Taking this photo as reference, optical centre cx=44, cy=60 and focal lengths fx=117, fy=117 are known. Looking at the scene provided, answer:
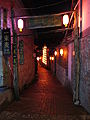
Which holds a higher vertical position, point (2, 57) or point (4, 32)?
point (4, 32)

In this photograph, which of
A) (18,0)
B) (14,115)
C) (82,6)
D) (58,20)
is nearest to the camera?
(14,115)

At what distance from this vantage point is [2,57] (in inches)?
293

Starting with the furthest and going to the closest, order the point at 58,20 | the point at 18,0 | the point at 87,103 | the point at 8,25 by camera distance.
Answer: the point at 18,0 < the point at 58,20 < the point at 8,25 < the point at 87,103

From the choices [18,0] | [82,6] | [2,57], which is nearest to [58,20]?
[82,6]

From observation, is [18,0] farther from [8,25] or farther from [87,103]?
[87,103]

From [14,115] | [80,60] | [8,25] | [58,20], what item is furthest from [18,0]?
[14,115]

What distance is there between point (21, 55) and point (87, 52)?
22.3ft

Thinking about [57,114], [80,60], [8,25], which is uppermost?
[8,25]

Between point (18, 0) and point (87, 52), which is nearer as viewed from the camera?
point (87, 52)

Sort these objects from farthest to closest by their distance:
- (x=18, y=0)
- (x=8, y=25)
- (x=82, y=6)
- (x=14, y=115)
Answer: (x=18, y=0) < (x=8, y=25) < (x=82, y=6) < (x=14, y=115)

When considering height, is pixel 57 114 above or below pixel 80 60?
below

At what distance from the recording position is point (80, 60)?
7.52 m

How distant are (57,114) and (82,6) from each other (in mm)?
6386

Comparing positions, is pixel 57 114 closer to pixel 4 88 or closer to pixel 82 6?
pixel 4 88
